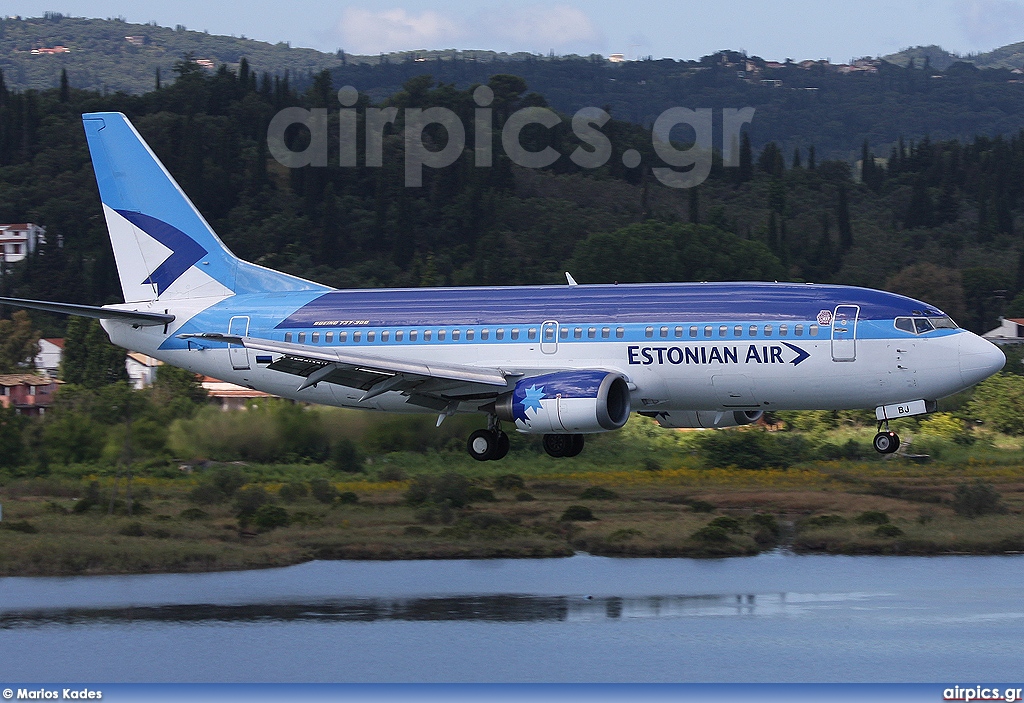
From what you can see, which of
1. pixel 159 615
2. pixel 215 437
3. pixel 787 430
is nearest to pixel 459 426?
pixel 215 437

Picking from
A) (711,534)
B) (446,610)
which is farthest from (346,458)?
(711,534)

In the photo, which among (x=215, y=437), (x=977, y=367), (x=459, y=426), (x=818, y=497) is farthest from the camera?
(x=818, y=497)

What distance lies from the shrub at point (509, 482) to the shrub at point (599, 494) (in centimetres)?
399

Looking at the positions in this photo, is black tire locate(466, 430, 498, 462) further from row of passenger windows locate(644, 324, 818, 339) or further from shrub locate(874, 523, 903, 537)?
shrub locate(874, 523, 903, 537)

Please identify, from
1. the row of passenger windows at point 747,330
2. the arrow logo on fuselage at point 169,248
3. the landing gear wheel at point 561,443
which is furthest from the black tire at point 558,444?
the arrow logo on fuselage at point 169,248

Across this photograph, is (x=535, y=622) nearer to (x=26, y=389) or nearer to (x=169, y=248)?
(x=169, y=248)

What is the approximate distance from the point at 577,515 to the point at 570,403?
4476 cm

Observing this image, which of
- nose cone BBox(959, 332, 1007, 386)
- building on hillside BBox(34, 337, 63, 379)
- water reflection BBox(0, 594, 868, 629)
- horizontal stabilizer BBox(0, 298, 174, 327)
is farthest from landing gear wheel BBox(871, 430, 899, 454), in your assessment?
building on hillside BBox(34, 337, 63, 379)

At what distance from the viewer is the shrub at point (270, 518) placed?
9106cm

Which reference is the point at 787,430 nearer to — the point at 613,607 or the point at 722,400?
the point at 613,607

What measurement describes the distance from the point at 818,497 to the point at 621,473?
12582mm

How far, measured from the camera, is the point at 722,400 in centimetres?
5053

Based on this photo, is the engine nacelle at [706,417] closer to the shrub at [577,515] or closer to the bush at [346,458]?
the bush at [346,458]

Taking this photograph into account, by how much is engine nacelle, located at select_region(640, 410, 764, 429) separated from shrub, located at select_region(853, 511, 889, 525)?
134ft
